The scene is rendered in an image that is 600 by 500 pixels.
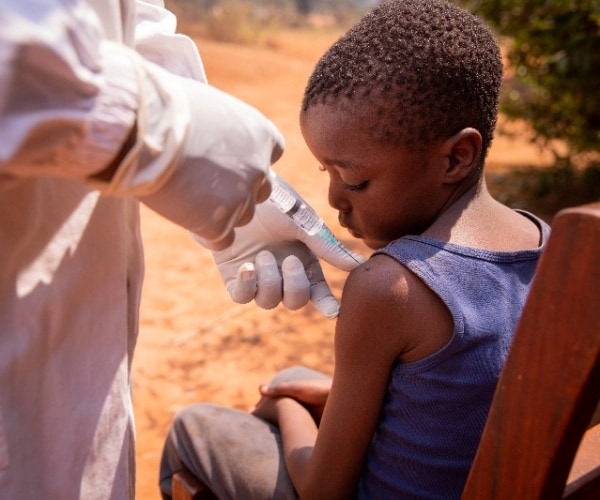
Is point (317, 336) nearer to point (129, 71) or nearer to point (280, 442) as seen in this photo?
point (280, 442)

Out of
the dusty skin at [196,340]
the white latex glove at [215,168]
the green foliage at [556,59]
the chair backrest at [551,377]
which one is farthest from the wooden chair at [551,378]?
the green foliage at [556,59]

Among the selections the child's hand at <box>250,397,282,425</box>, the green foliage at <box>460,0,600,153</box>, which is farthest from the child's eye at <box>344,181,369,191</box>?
the green foliage at <box>460,0,600,153</box>

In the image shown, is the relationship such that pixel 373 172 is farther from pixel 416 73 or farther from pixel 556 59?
pixel 556 59

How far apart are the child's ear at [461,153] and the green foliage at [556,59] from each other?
3.46 meters

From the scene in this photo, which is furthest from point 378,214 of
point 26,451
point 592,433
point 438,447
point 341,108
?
point 26,451

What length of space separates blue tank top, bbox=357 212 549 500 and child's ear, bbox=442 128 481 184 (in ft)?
0.61

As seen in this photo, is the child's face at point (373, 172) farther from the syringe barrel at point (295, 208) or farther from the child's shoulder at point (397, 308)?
the child's shoulder at point (397, 308)

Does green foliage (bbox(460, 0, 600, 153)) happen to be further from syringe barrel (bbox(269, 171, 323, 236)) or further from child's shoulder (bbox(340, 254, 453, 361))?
child's shoulder (bbox(340, 254, 453, 361))

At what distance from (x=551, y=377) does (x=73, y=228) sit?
2.42ft

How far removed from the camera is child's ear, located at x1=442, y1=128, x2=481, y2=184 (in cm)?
138

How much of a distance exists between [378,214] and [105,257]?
56cm

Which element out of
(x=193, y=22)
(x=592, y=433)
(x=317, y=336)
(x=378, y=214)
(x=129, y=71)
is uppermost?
(x=129, y=71)

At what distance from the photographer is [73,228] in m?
1.12

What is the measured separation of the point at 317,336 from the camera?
384cm
